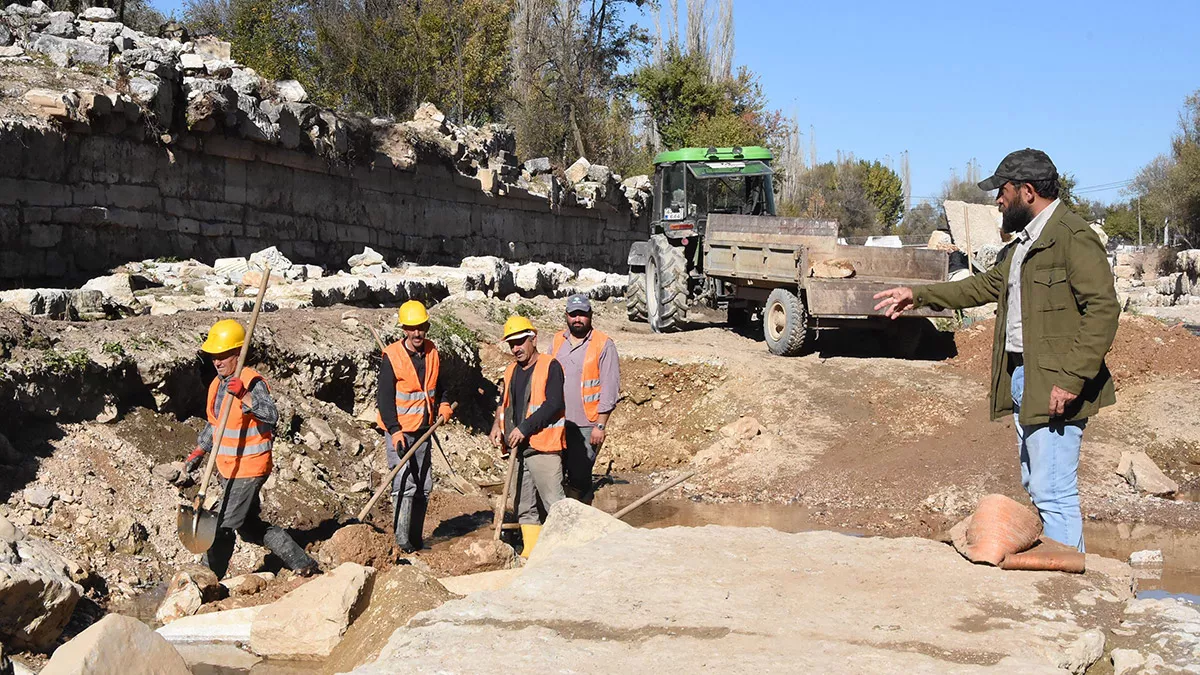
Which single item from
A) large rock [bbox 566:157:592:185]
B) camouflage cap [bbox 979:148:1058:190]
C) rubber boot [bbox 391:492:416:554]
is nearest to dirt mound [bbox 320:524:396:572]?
rubber boot [bbox 391:492:416:554]

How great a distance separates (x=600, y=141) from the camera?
111ft

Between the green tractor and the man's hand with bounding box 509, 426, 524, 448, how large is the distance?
8.66 m

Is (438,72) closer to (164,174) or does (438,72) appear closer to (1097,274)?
(164,174)

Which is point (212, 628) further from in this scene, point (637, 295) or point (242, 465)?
point (637, 295)

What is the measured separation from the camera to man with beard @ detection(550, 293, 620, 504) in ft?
22.8

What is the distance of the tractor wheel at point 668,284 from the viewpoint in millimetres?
15062

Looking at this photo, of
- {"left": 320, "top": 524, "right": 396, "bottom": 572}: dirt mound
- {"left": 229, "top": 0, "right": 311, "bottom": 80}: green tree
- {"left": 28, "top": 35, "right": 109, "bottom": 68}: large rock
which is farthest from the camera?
{"left": 229, "top": 0, "right": 311, "bottom": 80}: green tree

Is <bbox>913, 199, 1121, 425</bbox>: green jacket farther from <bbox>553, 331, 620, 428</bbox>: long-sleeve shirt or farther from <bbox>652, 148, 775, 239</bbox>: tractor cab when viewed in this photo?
<bbox>652, 148, 775, 239</bbox>: tractor cab

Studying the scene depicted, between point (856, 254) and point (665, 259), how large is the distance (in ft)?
9.38

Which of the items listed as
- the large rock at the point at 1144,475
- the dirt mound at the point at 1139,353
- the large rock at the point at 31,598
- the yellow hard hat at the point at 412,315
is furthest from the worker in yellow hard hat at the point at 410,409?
the dirt mound at the point at 1139,353

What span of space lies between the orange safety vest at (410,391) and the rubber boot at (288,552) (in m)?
1.02

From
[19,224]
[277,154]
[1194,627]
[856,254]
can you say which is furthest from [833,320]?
[1194,627]

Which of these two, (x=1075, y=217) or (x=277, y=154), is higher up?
(x=277, y=154)

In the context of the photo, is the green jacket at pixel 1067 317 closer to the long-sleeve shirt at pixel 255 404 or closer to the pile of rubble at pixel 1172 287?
the long-sleeve shirt at pixel 255 404
